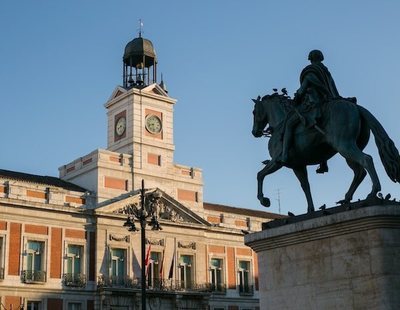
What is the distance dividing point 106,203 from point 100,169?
2.13 meters

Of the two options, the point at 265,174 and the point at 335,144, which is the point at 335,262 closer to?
the point at 335,144

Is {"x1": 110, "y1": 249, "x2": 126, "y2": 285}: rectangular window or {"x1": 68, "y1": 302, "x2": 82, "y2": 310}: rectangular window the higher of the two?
{"x1": 110, "y1": 249, "x2": 126, "y2": 285}: rectangular window

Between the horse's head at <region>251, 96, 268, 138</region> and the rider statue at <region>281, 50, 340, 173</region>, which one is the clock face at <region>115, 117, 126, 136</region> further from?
the rider statue at <region>281, 50, 340, 173</region>

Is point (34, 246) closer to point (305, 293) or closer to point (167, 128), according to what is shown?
point (167, 128)

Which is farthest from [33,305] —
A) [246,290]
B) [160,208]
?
[246,290]

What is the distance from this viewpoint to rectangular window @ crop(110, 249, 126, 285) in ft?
133

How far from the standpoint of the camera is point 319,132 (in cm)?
922

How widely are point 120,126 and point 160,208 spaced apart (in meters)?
6.48

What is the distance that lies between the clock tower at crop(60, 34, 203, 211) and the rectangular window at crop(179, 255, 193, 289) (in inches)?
134

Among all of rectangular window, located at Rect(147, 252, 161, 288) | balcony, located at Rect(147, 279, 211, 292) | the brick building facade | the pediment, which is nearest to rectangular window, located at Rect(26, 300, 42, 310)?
the brick building facade

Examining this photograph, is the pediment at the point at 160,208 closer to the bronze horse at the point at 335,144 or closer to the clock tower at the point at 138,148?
the clock tower at the point at 138,148

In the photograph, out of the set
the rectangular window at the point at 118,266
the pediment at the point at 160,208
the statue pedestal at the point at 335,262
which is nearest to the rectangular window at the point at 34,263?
the pediment at the point at 160,208

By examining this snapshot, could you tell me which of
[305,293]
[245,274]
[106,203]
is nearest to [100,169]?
[106,203]

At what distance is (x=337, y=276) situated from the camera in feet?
27.0
